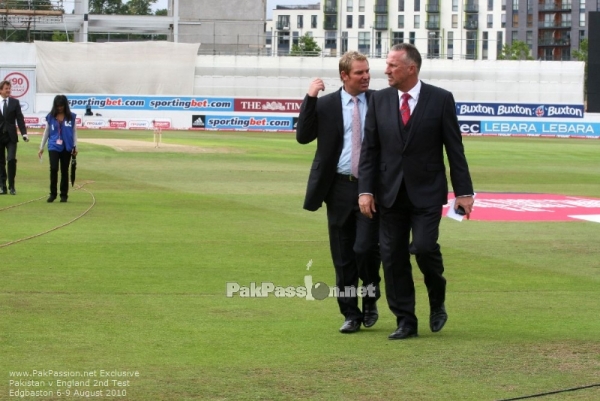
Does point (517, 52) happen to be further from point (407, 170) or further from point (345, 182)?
point (407, 170)

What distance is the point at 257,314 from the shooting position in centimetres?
901

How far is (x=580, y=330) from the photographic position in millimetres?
8273

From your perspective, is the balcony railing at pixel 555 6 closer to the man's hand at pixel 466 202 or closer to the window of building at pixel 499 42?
the window of building at pixel 499 42

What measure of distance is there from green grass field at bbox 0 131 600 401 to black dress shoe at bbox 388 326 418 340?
9cm

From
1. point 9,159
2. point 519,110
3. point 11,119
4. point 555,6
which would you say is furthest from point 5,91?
point 555,6

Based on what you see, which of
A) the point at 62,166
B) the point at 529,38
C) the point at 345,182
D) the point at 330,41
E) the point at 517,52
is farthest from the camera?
the point at 330,41

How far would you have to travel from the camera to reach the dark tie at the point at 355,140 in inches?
330

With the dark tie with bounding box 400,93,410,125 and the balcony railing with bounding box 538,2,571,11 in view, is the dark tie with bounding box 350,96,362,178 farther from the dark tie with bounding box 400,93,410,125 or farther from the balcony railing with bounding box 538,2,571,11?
the balcony railing with bounding box 538,2,571,11

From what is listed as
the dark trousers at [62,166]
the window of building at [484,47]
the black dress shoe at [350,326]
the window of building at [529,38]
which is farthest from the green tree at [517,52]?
the black dress shoe at [350,326]

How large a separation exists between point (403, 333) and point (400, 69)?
70.8 inches

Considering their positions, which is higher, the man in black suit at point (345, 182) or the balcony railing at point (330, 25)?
the balcony railing at point (330, 25)

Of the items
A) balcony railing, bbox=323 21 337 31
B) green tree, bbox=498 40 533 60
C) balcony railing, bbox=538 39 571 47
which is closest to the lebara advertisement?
green tree, bbox=498 40 533 60

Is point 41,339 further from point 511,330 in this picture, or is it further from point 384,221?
point 511,330

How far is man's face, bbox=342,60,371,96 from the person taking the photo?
8.27 metres
